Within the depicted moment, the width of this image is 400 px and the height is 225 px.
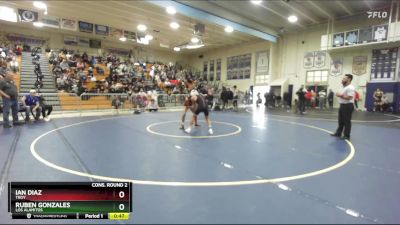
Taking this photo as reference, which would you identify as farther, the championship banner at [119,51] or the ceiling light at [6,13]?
the championship banner at [119,51]

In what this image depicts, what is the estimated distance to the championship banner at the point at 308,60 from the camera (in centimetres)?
1895

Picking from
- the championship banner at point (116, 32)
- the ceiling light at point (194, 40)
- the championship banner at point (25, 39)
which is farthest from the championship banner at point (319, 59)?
the championship banner at point (25, 39)

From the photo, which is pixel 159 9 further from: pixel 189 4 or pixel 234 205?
pixel 234 205

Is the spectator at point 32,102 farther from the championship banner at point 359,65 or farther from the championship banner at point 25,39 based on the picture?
the championship banner at point 359,65

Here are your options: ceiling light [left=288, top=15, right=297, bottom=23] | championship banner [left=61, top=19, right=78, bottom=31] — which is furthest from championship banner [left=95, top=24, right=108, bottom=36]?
ceiling light [left=288, top=15, right=297, bottom=23]

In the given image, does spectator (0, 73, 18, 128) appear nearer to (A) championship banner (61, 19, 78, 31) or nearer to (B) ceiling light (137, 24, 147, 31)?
(A) championship banner (61, 19, 78, 31)

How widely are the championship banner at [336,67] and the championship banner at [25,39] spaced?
25.1m

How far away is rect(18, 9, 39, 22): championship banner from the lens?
1475 centimetres

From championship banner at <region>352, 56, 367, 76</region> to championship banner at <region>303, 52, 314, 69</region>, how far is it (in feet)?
9.92

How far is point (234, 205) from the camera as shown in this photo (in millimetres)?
2584

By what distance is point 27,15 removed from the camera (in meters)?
14.8

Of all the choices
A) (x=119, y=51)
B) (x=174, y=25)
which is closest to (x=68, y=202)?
(x=174, y=25)

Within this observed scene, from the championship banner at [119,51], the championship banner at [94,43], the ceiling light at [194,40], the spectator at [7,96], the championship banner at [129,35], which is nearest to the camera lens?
the spectator at [7,96]

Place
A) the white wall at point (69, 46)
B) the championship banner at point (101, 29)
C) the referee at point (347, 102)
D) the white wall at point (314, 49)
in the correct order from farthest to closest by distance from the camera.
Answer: the white wall at point (69, 46) < the championship banner at point (101, 29) < the white wall at point (314, 49) < the referee at point (347, 102)
